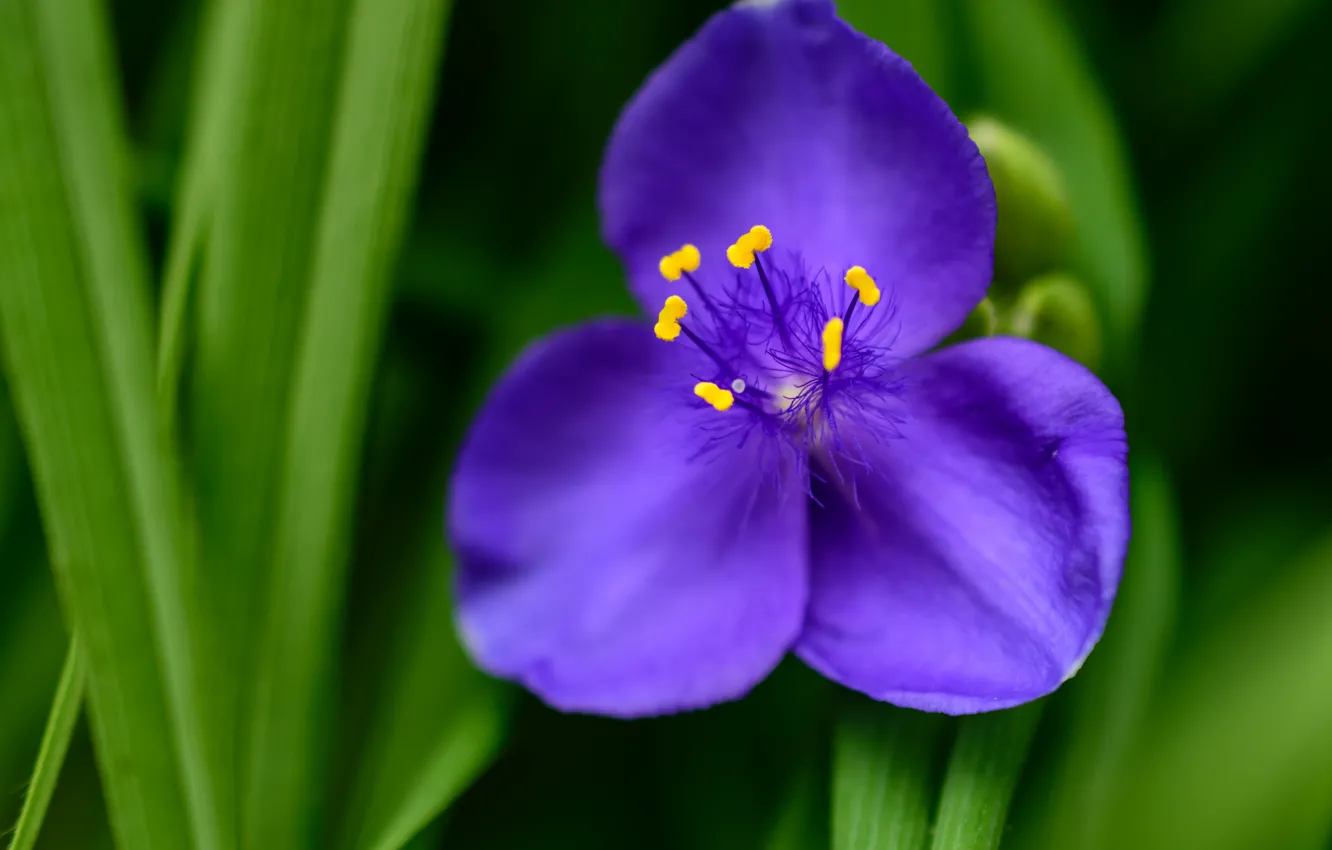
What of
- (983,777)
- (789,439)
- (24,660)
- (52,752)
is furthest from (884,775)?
(24,660)

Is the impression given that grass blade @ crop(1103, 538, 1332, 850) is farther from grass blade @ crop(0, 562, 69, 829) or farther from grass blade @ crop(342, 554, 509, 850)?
grass blade @ crop(0, 562, 69, 829)

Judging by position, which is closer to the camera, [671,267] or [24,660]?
[671,267]

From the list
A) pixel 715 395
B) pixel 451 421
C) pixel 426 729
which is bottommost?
pixel 426 729

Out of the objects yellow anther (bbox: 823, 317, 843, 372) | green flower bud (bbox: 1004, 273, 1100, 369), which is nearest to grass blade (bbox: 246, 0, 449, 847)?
yellow anther (bbox: 823, 317, 843, 372)

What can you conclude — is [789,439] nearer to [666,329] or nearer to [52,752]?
[666,329]

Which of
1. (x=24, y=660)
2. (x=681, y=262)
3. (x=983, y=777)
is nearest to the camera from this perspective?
(x=983, y=777)

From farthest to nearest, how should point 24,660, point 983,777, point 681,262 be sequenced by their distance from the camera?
point 24,660 → point 681,262 → point 983,777

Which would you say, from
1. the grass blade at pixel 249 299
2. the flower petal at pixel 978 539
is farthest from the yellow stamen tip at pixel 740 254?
the grass blade at pixel 249 299
